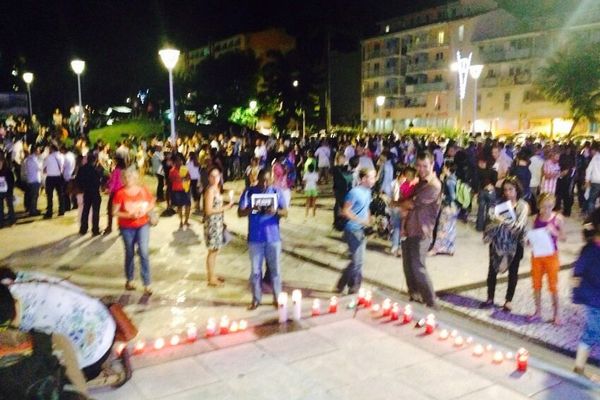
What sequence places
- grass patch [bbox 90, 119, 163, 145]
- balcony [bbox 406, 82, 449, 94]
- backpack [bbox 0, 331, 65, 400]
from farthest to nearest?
balcony [bbox 406, 82, 449, 94] < grass patch [bbox 90, 119, 163, 145] < backpack [bbox 0, 331, 65, 400]

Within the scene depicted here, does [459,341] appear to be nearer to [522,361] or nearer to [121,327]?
[522,361]

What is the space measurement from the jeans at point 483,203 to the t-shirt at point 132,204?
20.4 ft

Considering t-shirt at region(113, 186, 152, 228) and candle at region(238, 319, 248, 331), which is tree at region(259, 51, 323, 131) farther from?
candle at region(238, 319, 248, 331)

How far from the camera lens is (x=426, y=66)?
59.9 metres

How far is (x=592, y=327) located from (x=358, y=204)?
9.24ft

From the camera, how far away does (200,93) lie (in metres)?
46.1

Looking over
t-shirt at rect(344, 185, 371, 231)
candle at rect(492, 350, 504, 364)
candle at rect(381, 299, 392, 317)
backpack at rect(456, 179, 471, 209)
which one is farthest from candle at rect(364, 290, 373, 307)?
backpack at rect(456, 179, 471, 209)

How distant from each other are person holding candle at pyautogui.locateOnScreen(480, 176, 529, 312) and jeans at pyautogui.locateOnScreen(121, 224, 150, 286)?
13.7 feet

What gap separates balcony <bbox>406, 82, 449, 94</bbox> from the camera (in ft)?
190

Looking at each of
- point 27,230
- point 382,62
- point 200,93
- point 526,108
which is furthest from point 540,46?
point 27,230

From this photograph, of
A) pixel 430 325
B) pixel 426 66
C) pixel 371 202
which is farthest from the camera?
pixel 426 66

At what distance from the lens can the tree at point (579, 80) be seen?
36781mm

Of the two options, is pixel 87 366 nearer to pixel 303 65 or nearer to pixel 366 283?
pixel 366 283

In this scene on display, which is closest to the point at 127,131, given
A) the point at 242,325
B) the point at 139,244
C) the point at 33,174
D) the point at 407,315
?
the point at 33,174
